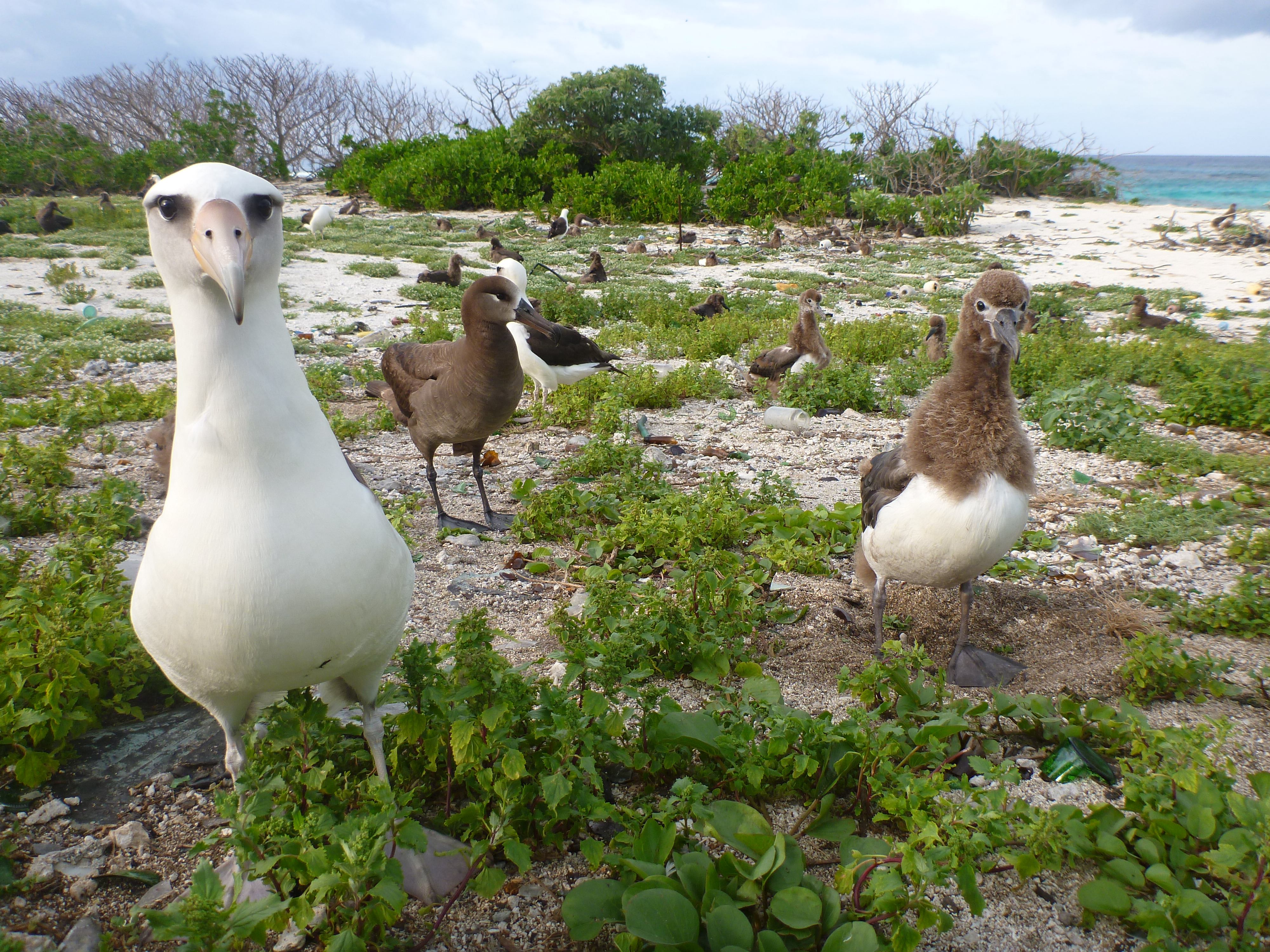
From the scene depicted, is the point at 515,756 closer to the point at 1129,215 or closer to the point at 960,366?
the point at 960,366

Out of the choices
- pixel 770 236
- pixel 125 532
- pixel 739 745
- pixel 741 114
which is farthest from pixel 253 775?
pixel 741 114

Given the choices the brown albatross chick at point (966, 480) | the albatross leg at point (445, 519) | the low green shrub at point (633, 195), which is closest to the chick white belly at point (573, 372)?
the albatross leg at point (445, 519)

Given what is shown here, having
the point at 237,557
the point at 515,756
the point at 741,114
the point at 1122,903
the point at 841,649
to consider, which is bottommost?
the point at 841,649

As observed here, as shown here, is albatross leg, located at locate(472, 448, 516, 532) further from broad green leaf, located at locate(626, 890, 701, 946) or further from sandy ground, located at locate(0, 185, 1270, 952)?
broad green leaf, located at locate(626, 890, 701, 946)

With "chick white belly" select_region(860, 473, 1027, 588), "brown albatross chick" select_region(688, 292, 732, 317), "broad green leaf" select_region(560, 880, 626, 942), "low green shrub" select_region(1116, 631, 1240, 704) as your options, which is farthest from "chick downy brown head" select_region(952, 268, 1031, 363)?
"brown albatross chick" select_region(688, 292, 732, 317)

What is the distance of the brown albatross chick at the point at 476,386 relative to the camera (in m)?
5.15

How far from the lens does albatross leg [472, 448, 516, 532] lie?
17.3 feet

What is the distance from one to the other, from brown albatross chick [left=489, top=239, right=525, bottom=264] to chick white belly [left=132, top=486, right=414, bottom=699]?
13855 millimetres

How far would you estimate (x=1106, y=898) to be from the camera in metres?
1.99

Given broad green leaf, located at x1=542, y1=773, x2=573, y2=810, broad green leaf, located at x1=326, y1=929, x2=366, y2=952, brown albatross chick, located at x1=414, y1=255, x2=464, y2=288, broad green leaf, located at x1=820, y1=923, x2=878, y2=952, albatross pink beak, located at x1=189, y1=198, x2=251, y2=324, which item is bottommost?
broad green leaf, located at x1=820, y1=923, x2=878, y2=952

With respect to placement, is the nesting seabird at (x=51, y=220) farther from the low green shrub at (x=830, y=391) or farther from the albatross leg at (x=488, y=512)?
the low green shrub at (x=830, y=391)

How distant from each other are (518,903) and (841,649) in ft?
6.65

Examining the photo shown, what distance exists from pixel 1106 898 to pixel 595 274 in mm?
13626

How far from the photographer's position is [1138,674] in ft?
10.1
